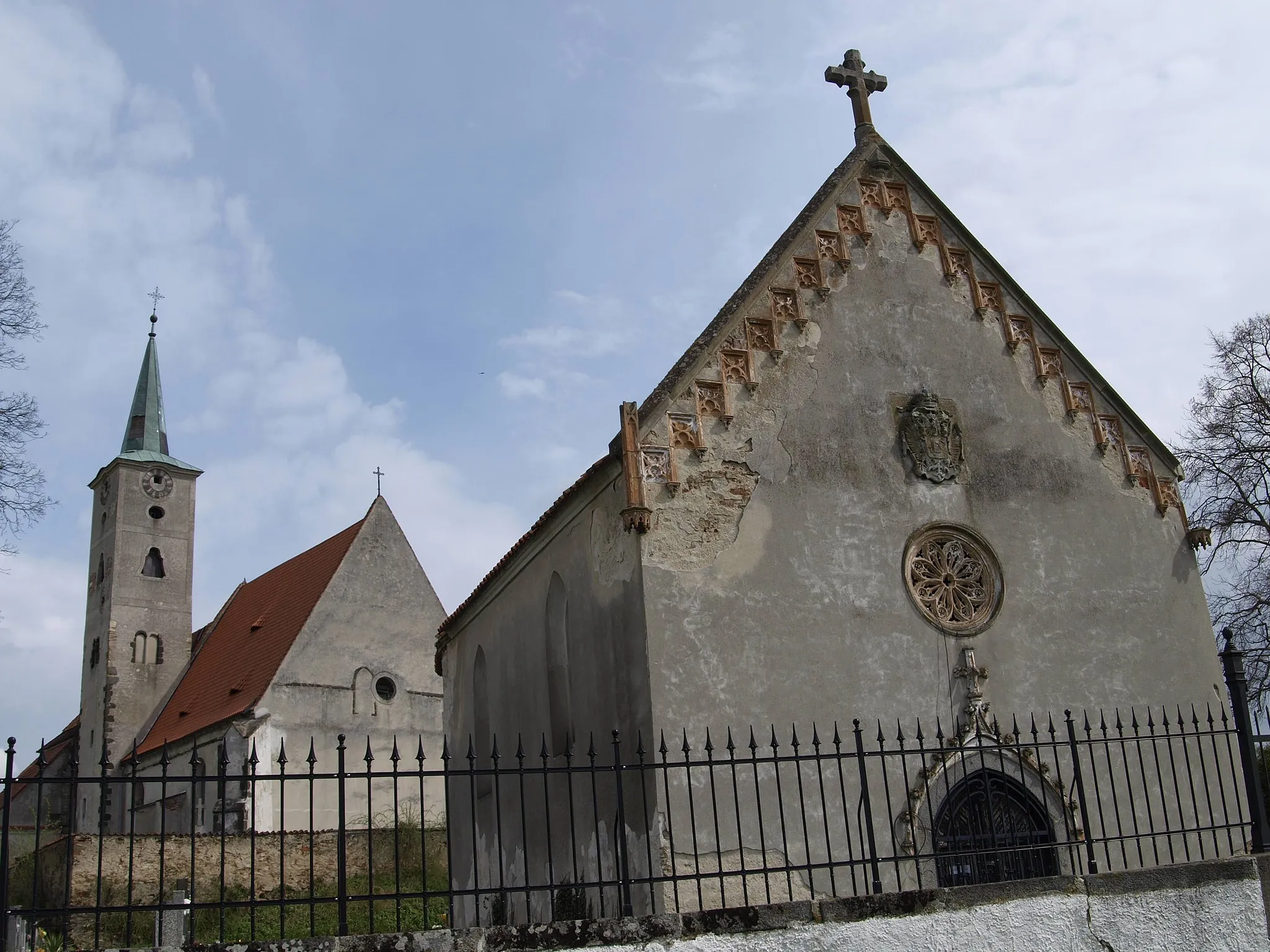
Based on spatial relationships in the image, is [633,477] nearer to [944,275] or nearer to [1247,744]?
[944,275]

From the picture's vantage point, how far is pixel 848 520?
13594 mm

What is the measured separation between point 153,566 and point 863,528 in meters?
31.4

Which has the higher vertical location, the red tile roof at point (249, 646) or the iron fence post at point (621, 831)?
the red tile roof at point (249, 646)

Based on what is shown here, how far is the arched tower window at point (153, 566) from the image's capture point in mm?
38781

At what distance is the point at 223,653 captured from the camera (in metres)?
35.1

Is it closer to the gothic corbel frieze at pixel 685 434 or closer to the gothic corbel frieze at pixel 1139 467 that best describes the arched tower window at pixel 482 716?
the gothic corbel frieze at pixel 685 434

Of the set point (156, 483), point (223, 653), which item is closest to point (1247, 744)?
point (223, 653)

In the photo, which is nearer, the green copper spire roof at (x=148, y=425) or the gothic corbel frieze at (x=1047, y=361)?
the gothic corbel frieze at (x=1047, y=361)

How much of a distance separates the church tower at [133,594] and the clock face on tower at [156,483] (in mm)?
29

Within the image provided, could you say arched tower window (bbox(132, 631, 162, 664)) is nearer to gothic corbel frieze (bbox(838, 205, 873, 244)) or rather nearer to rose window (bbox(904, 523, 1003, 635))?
gothic corbel frieze (bbox(838, 205, 873, 244))

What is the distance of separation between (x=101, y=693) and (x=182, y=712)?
505 cm

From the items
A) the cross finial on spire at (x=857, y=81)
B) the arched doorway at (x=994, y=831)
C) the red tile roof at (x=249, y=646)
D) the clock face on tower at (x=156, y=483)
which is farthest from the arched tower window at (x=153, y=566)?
the arched doorway at (x=994, y=831)

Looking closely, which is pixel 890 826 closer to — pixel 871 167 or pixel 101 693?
pixel 871 167

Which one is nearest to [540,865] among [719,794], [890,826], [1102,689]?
[719,794]
